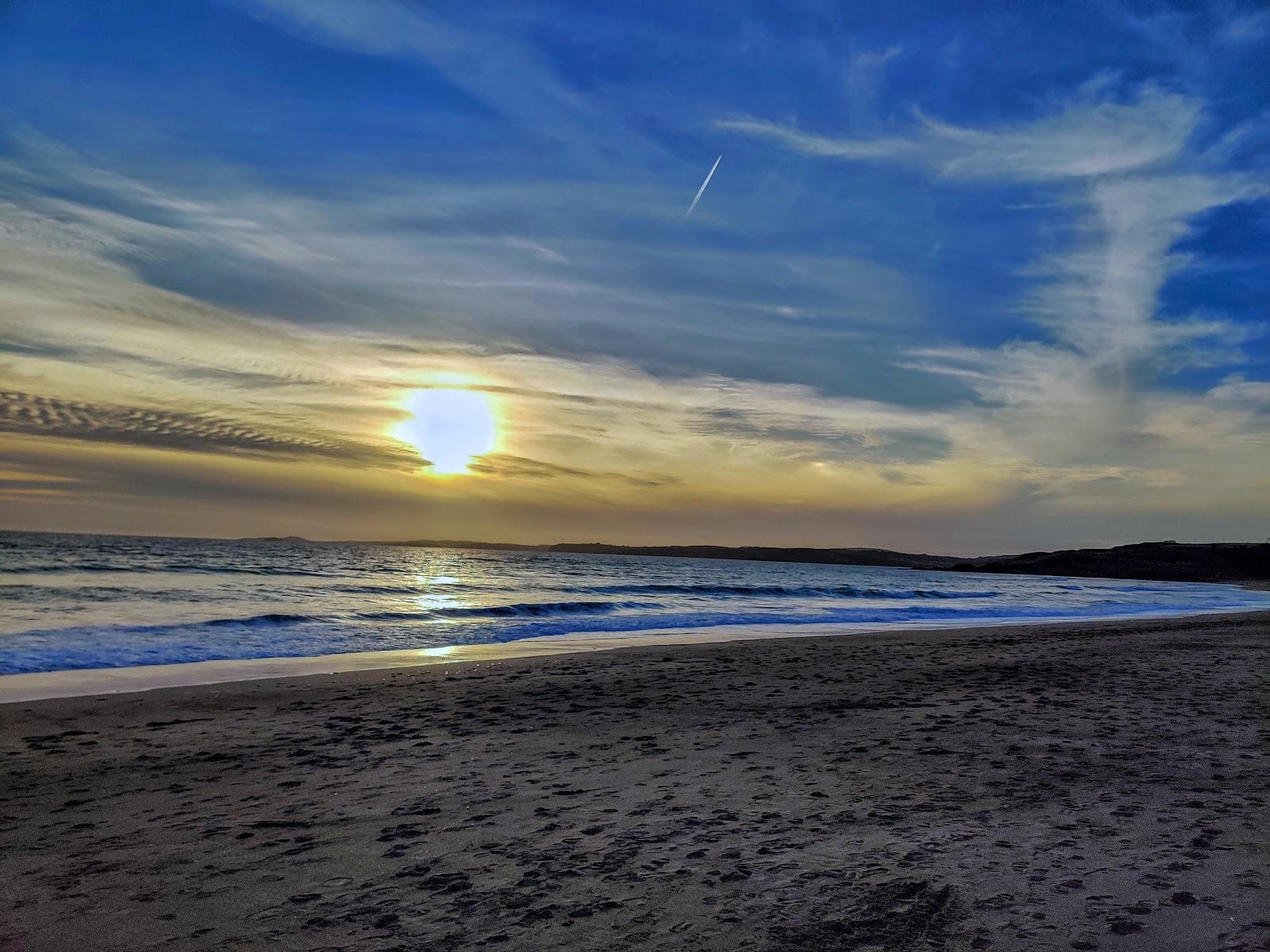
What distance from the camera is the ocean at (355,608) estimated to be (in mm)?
17844

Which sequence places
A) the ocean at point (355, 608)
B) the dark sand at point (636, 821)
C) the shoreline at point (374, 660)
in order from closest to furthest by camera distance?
the dark sand at point (636, 821) < the shoreline at point (374, 660) < the ocean at point (355, 608)

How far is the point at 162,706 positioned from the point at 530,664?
21.4 ft

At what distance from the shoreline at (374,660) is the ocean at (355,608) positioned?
2.65 feet

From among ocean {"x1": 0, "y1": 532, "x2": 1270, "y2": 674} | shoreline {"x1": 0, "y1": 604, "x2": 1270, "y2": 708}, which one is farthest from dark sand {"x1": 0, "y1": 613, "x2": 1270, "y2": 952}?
ocean {"x1": 0, "y1": 532, "x2": 1270, "y2": 674}

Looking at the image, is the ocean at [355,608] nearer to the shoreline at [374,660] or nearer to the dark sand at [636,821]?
the shoreline at [374,660]

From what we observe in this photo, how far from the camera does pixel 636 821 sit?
228 inches

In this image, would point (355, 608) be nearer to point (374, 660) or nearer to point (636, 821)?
point (374, 660)

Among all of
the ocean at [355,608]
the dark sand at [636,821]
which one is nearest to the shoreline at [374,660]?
the ocean at [355,608]

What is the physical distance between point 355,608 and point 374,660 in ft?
42.2

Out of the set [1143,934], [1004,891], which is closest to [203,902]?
[1004,891]

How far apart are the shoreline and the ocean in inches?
31.8

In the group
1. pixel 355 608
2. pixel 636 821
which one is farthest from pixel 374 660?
pixel 355 608

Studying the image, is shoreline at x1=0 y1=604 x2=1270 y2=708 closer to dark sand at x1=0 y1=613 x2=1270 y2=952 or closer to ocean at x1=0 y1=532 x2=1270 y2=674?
ocean at x1=0 y1=532 x2=1270 y2=674

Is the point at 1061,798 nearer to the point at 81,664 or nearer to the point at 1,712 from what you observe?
the point at 1,712
